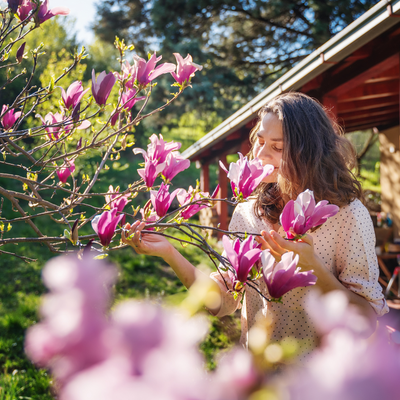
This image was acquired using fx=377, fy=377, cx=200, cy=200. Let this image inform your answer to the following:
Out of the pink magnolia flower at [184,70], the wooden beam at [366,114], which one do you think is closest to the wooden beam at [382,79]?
the wooden beam at [366,114]

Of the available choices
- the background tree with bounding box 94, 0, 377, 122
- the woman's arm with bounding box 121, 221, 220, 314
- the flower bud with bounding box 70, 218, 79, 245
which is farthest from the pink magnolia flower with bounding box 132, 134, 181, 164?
the background tree with bounding box 94, 0, 377, 122

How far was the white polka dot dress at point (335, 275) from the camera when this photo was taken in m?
1.40

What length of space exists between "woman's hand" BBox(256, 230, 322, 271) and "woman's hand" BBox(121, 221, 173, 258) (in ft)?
0.99

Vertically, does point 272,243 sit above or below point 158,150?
below

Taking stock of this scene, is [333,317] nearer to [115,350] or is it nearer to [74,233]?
[115,350]

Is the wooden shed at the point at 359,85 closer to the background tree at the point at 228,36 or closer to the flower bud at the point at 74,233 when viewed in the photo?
the flower bud at the point at 74,233

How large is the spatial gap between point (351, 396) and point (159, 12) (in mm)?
11671

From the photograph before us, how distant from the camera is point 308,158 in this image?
4.90 ft

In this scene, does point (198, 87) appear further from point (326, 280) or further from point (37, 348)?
point (37, 348)

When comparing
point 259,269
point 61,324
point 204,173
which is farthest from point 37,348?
point 204,173

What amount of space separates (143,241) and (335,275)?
2.78 ft

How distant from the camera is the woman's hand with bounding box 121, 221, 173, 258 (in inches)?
37.5

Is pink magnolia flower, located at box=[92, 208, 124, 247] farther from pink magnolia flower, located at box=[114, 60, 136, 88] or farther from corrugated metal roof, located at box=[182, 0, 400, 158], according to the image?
corrugated metal roof, located at box=[182, 0, 400, 158]

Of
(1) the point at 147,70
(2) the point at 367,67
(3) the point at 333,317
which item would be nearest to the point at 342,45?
(2) the point at 367,67
